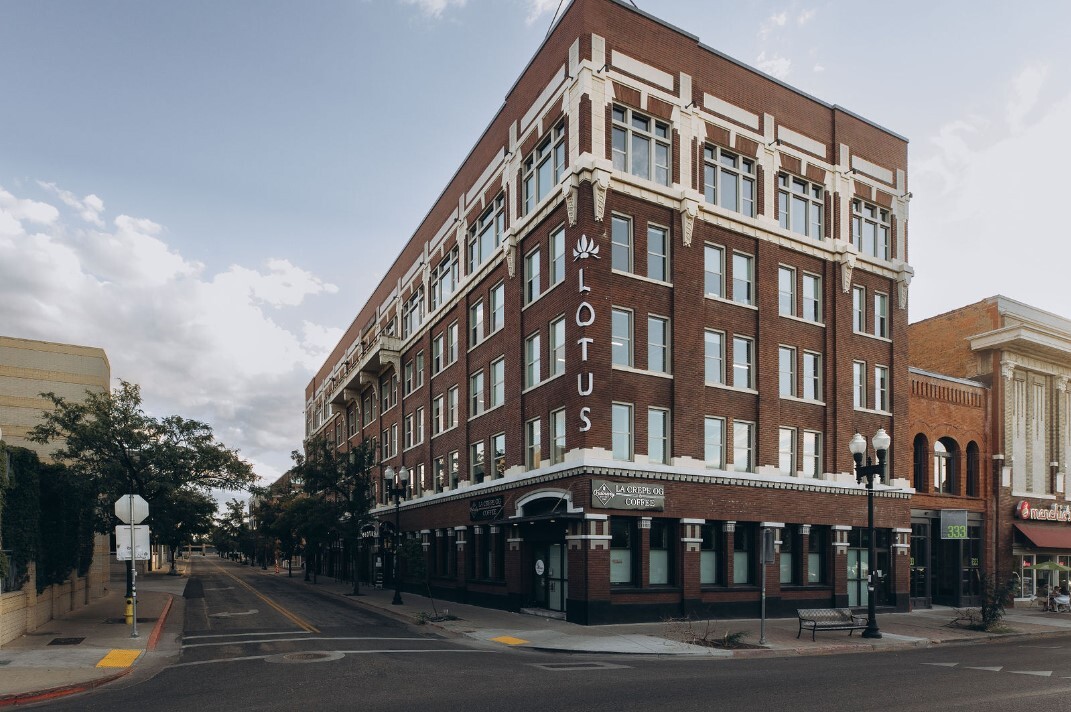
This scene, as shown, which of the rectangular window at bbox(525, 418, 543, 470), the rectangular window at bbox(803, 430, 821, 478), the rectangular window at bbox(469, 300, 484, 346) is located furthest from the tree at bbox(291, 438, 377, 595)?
the rectangular window at bbox(803, 430, 821, 478)

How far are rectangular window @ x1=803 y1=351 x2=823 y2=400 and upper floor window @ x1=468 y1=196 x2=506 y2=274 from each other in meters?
13.0

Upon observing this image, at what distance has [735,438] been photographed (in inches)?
1161

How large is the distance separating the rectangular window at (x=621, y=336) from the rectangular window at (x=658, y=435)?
1.92m

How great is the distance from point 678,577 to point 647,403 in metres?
5.75

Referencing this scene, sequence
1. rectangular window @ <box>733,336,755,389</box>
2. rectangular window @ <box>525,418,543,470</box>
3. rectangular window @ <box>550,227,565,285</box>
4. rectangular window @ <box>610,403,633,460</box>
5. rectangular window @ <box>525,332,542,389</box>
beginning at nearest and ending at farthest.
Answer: rectangular window @ <box>610,403,633,460</box> < rectangular window @ <box>550,227,565,285</box> < rectangular window @ <box>525,418,543,470</box> < rectangular window @ <box>733,336,755,389</box> < rectangular window @ <box>525,332,542,389</box>

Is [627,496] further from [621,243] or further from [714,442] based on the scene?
[621,243]

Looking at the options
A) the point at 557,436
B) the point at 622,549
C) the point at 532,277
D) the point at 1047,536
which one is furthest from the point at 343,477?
the point at 1047,536

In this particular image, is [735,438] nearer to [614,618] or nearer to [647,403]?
[647,403]

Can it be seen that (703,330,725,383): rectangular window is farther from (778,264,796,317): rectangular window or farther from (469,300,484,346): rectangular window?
(469,300,484,346): rectangular window

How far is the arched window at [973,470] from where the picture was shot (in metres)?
37.6

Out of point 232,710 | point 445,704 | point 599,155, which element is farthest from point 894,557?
point 232,710

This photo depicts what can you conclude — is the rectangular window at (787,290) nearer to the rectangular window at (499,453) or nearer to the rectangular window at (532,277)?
the rectangular window at (532,277)

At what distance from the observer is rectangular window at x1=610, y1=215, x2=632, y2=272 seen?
89.9 ft

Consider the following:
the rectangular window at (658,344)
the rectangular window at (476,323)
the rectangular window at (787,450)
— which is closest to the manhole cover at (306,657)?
the rectangular window at (658,344)
